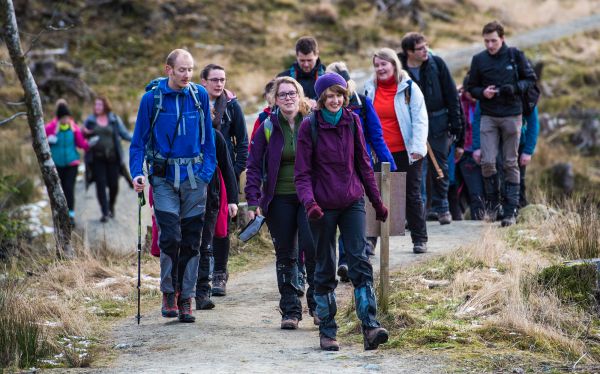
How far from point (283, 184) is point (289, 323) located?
3.34 feet

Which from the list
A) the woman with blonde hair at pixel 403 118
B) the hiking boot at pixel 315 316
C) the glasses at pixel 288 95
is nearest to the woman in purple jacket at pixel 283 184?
the glasses at pixel 288 95

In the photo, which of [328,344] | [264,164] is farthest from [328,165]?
[328,344]

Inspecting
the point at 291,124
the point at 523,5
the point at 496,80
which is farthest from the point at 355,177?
the point at 523,5

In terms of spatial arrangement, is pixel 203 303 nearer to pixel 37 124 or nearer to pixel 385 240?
pixel 385 240

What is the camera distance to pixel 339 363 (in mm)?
6445

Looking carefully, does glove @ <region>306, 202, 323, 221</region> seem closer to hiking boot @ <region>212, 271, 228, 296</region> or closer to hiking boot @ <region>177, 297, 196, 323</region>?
hiking boot @ <region>177, 297, 196, 323</region>

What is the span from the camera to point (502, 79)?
11.6 meters

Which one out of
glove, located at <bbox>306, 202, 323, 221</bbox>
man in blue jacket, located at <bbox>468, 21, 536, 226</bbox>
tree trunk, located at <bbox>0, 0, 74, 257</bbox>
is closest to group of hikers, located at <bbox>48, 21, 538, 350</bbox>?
glove, located at <bbox>306, 202, 323, 221</bbox>

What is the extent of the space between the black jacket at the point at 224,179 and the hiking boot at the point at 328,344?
1976 millimetres

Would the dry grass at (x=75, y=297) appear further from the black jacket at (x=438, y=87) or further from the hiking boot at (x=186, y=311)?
the black jacket at (x=438, y=87)

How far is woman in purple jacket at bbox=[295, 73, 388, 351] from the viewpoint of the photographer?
6840 millimetres

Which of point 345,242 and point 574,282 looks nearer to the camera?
point 345,242

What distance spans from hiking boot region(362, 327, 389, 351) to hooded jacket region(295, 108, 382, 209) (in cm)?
82

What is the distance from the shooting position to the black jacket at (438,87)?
434 inches
